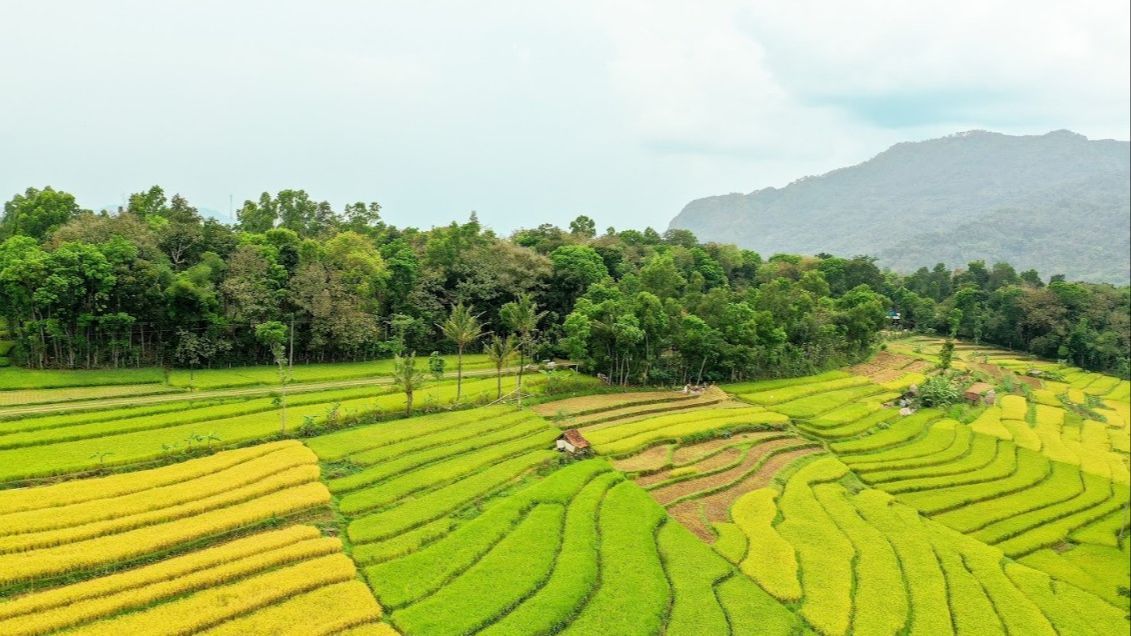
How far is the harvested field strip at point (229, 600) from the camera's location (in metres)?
16.4

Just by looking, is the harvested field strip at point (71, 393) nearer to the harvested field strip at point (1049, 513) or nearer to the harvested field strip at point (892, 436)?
the harvested field strip at point (892, 436)

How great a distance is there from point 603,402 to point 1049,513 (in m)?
25.4

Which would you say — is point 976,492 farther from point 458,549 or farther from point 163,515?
point 163,515

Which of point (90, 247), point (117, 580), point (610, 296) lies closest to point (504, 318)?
point (610, 296)

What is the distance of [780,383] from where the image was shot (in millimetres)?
53312

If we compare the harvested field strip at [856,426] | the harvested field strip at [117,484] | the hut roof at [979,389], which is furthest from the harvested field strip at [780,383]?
the harvested field strip at [117,484]

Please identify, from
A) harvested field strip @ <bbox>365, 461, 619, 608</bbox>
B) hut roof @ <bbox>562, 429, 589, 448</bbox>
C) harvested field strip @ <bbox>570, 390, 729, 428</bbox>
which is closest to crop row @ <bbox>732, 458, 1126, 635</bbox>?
harvested field strip @ <bbox>365, 461, 619, 608</bbox>

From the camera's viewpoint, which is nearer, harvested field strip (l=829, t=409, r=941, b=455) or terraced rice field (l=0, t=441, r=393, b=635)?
terraced rice field (l=0, t=441, r=393, b=635)

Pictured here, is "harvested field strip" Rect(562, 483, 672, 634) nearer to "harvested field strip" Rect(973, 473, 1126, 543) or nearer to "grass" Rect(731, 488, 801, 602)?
"grass" Rect(731, 488, 801, 602)

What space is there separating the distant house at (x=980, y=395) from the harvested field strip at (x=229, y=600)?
5284cm

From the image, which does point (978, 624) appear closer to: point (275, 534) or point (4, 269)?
point (275, 534)

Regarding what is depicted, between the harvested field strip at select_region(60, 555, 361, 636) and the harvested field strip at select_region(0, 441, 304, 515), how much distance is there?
309 inches

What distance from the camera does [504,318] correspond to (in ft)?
178

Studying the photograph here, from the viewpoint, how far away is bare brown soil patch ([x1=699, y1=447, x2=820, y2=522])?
93.9 feet
